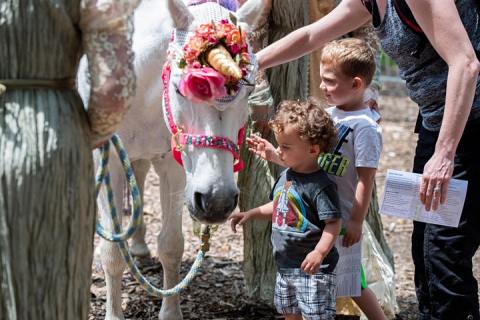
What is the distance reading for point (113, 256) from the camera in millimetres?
4512

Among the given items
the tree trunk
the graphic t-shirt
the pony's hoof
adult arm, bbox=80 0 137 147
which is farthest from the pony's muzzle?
the pony's hoof

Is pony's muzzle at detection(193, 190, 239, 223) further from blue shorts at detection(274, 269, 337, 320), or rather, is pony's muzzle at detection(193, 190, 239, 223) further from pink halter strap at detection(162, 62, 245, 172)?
blue shorts at detection(274, 269, 337, 320)

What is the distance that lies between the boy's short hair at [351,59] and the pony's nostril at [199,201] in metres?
0.89

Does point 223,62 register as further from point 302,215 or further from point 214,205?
point 302,215

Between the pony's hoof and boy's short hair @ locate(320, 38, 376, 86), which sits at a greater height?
boy's short hair @ locate(320, 38, 376, 86)

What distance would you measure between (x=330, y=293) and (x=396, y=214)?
1.56 ft

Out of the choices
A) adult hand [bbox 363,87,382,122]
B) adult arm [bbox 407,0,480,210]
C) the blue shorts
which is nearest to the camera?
adult arm [bbox 407,0,480,210]

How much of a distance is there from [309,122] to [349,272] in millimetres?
794

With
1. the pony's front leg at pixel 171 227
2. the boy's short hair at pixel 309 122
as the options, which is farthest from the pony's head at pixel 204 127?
the pony's front leg at pixel 171 227

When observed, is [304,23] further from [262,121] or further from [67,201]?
[67,201]

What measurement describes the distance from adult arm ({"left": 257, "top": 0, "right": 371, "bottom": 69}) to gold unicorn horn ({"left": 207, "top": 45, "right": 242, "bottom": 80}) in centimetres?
47

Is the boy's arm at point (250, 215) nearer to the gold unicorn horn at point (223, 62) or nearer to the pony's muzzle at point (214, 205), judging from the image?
the pony's muzzle at point (214, 205)

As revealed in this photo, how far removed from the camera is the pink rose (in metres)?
3.25

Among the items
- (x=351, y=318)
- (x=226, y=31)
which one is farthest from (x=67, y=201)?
(x=351, y=318)
